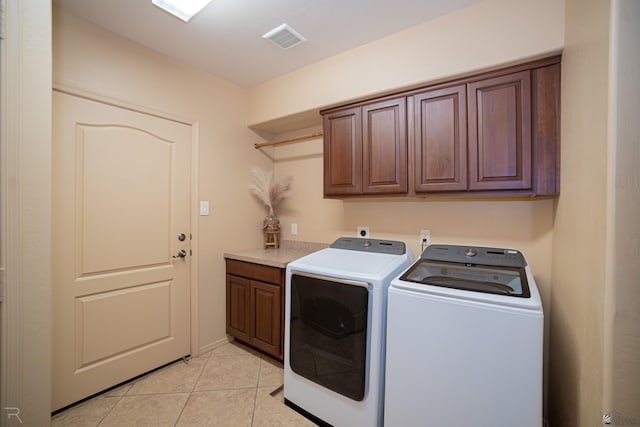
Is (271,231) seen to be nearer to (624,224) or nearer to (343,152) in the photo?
(343,152)

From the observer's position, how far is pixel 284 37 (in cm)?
190

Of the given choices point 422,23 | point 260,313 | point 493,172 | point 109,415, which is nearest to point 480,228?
point 493,172

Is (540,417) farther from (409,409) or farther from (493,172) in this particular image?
(493,172)

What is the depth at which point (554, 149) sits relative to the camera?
4.63 feet

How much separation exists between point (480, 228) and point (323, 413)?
62.0 inches

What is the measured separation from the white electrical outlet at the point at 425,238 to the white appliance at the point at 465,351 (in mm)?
574

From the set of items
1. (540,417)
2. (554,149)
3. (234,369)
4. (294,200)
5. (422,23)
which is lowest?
(234,369)

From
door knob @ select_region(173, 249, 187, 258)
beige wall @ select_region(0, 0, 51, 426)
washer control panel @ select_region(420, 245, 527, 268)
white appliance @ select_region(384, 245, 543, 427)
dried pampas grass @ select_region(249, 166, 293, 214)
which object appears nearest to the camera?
white appliance @ select_region(384, 245, 543, 427)

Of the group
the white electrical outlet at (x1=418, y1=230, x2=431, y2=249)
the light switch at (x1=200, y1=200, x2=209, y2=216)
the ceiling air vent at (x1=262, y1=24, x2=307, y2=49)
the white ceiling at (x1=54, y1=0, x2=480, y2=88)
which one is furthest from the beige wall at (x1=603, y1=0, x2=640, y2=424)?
the light switch at (x1=200, y1=200, x2=209, y2=216)

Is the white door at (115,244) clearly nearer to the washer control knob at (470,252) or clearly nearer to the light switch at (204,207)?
the light switch at (204,207)

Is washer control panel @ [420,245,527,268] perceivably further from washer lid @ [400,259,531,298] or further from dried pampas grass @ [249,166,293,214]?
dried pampas grass @ [249,166,293,214]

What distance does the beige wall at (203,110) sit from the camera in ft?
5.61

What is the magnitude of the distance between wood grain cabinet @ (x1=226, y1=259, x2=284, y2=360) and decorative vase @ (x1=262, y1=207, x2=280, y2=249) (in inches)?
17.2

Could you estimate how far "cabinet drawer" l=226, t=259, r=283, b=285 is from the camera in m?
2.11
